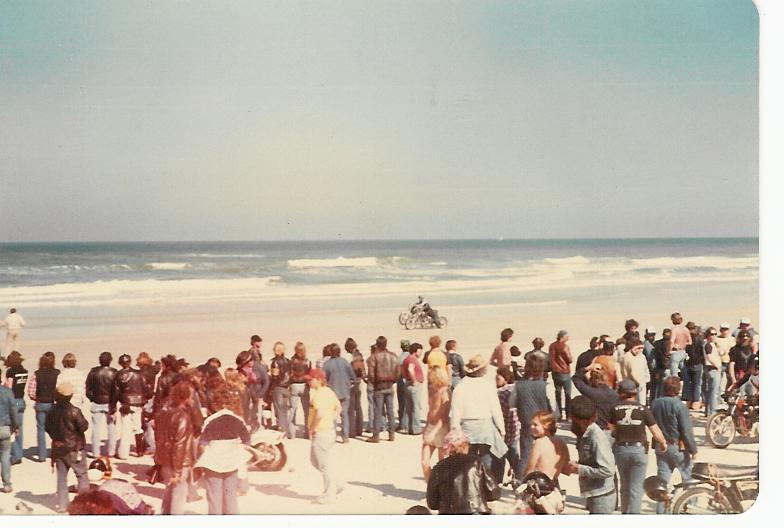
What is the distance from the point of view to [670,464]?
958 centimetres

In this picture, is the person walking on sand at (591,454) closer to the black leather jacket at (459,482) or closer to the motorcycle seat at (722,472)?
the black leather jacket at (459,482)

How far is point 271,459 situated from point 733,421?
491 centimetres

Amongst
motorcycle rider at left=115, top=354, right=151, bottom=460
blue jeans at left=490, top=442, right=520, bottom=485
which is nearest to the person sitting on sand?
blue jeans at left=490, top=442, right=520, bottom=485

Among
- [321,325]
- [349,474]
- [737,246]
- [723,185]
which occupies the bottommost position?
[349,474]

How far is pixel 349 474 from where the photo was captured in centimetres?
997

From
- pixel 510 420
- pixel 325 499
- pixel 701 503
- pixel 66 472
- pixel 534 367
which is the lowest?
pixel 701 503

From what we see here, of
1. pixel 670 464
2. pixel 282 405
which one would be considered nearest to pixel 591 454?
pixel 670 464

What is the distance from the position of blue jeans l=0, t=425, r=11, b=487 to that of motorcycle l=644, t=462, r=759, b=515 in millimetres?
6204

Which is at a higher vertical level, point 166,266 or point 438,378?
point 166,266

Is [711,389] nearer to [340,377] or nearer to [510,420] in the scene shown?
[510,420]

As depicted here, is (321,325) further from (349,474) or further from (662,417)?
(662,417)

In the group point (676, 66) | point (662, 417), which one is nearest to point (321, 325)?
point (662, 417)

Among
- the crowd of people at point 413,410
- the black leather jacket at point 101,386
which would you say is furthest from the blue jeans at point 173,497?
the black leather jacket at point 101,386

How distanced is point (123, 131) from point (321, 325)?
3.20 m
